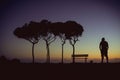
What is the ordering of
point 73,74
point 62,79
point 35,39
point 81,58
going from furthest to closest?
point 35,39
point 81,58
point 73,74
point 62,79

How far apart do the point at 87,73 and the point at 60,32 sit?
156 feet

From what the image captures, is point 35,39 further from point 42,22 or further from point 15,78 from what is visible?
point 15,78

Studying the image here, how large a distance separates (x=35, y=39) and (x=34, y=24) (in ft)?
10.6

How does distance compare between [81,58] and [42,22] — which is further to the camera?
[42,22]

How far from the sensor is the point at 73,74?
58.1 ft

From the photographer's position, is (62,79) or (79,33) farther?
(79,33)

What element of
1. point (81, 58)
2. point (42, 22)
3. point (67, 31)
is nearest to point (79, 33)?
point (67, 31)

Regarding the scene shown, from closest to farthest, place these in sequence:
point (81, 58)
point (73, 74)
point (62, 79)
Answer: point (62, 79) < point (73, 74) < point (81, 58)

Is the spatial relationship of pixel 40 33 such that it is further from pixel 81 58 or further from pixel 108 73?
pixel 108 73

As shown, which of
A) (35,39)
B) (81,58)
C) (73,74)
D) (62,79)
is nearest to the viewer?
(62,79)

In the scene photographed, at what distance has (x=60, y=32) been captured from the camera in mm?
65188

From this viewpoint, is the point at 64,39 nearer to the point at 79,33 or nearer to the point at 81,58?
the point at 79,33

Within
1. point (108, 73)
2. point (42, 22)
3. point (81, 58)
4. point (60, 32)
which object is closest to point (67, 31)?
point (60, 32)

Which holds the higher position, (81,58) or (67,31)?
(67,31)
